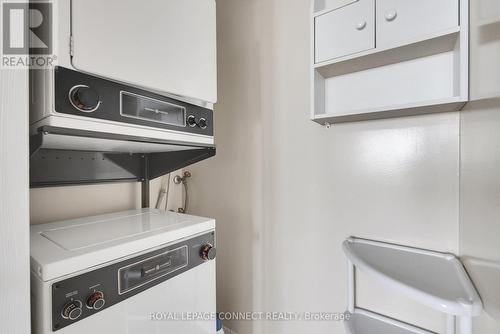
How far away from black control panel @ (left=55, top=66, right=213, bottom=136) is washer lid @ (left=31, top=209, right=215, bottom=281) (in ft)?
1.30

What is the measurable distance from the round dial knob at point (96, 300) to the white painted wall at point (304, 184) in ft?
3.05

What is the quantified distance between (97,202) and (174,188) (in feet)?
1.70

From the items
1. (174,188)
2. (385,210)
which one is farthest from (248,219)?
(385,210)

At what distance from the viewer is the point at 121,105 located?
0.79 m

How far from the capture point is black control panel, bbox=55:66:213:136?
0.65 m

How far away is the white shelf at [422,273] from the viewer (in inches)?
25.8

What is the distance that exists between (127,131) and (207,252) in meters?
0.57

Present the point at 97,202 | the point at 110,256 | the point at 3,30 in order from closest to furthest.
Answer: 1. the point at 3,30
2. the point at 110,256
3. the point at 97,202

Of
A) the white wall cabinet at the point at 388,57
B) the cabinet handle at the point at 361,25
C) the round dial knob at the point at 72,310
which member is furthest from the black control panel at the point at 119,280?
the cabinet handle at the point at 361,25

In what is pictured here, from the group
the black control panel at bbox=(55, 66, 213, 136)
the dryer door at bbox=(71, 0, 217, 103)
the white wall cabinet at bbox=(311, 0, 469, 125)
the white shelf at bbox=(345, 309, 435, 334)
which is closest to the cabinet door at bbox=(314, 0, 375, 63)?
the white wall cabinet at bbox=(311, 0, 469, 125)

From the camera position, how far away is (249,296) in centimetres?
151

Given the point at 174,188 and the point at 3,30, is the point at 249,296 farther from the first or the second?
the point at 3,30

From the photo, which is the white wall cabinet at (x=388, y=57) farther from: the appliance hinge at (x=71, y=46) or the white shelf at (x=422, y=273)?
the appliance hinge at (x=71, y=46)

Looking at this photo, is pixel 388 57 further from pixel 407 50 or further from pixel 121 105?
pixel 121 105
